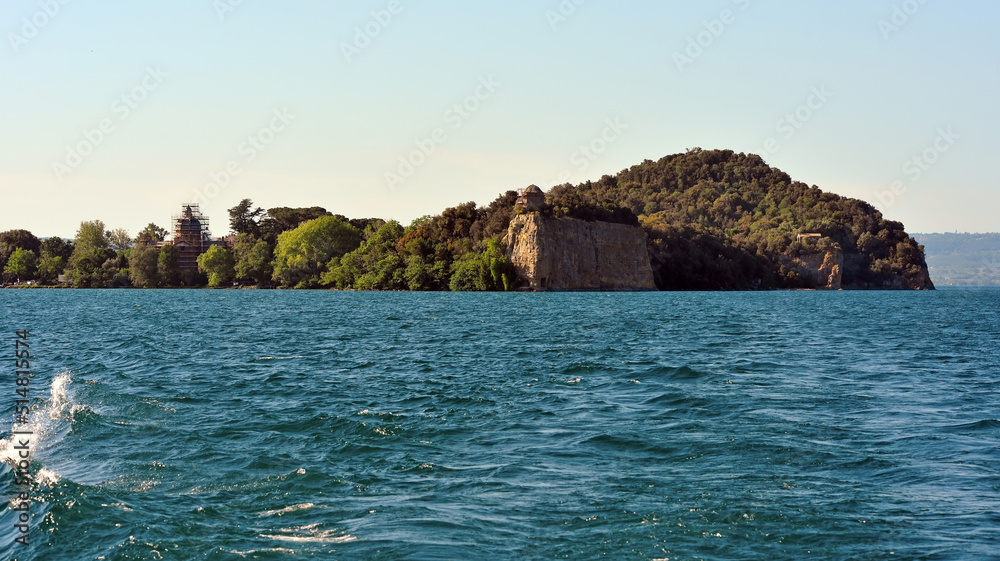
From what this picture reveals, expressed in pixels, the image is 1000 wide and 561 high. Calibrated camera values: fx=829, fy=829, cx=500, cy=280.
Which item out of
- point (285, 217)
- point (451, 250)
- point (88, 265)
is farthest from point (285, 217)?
point (451, 250)

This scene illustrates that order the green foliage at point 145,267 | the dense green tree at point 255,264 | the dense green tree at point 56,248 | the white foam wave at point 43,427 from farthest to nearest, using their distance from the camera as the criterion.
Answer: the dense green tree at point 56,248 → the green foliage at point 145,267 → the dense green tree at point 255,264 → the white foam wave at point 43,427

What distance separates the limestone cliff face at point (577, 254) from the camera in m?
101

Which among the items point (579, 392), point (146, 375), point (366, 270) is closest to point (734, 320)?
point (579, 392)

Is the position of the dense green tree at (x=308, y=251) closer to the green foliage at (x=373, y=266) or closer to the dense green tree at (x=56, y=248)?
the green foliage at (x=373, y=266)

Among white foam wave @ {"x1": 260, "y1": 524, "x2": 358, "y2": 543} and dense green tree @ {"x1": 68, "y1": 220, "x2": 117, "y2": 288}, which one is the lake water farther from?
dense green tree @ {"x1": 68, "y1": 220, "x2": 117, "y2": 288}

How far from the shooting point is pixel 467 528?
936 centimetres

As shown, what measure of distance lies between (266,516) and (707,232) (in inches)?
5171

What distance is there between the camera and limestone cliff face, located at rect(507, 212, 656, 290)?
10144 cm

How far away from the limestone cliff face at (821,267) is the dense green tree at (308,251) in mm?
73508

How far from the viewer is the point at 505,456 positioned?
41.9 feet

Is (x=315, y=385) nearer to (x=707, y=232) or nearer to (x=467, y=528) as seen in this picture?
(x=467, y=528)

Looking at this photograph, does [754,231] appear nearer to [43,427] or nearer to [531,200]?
[531,200]

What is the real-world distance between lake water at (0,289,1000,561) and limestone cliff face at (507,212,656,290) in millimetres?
73519

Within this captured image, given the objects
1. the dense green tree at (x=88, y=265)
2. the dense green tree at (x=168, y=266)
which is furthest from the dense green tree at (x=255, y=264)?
the dense green tree at (x=88, y=265)
